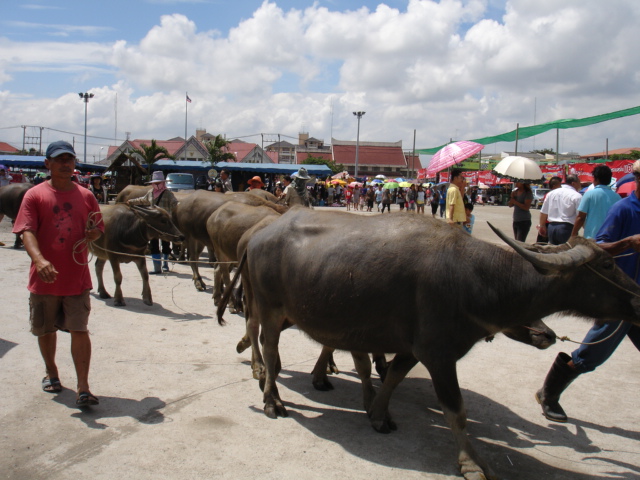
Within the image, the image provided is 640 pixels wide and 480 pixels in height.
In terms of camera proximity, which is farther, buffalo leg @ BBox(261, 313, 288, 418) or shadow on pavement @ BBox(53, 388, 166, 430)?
buffalo leg @ BBox(261, 313, 288, 418)

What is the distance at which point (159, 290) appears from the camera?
30.8ft

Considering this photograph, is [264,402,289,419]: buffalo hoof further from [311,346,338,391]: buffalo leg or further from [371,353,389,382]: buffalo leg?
[371,353,389,382]: buffalo leg

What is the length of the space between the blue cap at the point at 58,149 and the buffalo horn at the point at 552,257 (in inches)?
136

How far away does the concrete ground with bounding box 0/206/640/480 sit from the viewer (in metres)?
3.67

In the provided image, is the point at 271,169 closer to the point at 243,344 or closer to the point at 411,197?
the point at 411,197

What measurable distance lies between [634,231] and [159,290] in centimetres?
747

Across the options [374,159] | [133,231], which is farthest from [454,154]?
[374,159]

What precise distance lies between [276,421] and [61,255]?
2.28 metres

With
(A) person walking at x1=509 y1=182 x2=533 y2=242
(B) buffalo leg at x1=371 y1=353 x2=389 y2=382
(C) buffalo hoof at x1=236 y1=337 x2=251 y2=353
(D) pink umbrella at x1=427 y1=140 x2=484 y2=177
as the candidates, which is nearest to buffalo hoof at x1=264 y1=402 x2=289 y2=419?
(C) buffalo hoof at x1=236 y1=337 x2=251 y2=353

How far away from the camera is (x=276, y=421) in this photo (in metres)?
4.43

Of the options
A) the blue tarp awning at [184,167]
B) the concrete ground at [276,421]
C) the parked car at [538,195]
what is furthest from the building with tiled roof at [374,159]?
the concrete ground at [276,421]

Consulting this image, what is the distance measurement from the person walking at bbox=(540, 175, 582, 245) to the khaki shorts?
670 centimetres

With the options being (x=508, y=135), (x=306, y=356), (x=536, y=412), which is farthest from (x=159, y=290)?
(x=508, y=135)

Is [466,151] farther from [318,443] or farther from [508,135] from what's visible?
[508,135]
